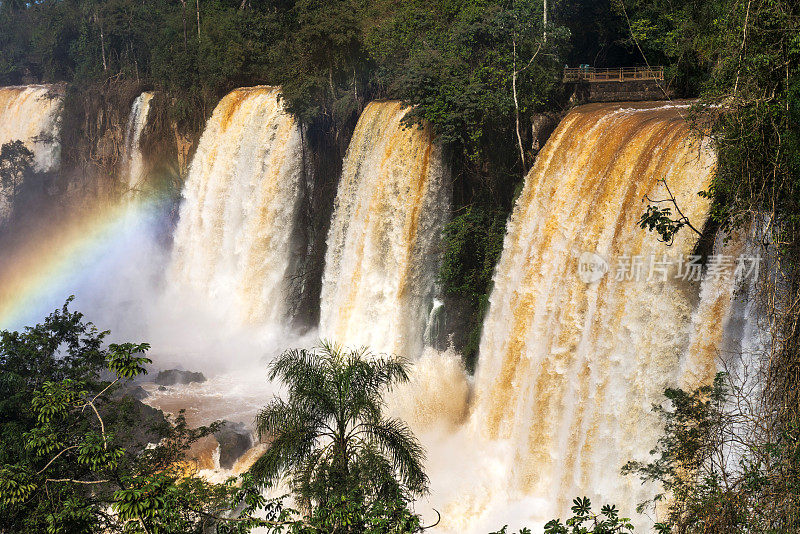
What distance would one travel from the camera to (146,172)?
1289 inches

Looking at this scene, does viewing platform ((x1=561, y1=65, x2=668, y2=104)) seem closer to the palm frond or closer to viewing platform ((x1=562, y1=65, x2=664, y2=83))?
viewing platform ((x1=562, y1=65, x2=664, y2=83))

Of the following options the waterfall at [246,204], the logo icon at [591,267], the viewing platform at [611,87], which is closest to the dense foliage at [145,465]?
the logo icon at [591,267]

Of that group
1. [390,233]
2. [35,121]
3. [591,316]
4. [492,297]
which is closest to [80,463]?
[591,316]

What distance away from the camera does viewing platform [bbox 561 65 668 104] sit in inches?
695

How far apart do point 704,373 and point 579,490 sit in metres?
3.32

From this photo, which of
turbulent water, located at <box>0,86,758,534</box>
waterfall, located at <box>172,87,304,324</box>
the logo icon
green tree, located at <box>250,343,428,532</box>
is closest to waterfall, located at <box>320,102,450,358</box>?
turbulent water, located at <box>0,86,758,534</box>

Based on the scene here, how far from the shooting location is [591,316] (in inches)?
503

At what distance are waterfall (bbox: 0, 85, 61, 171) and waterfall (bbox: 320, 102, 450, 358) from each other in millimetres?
22057

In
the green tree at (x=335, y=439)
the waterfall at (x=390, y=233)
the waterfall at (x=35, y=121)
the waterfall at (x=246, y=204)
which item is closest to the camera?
the green tree at (x=335, y=439)

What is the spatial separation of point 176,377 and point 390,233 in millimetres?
8140

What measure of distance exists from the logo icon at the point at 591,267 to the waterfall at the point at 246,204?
13.1 m

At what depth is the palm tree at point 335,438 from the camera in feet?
31.8

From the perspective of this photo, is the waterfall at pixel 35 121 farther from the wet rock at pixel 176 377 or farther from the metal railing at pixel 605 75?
the metal railing at pixel 605 75

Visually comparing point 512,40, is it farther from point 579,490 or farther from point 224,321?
point 224,321
